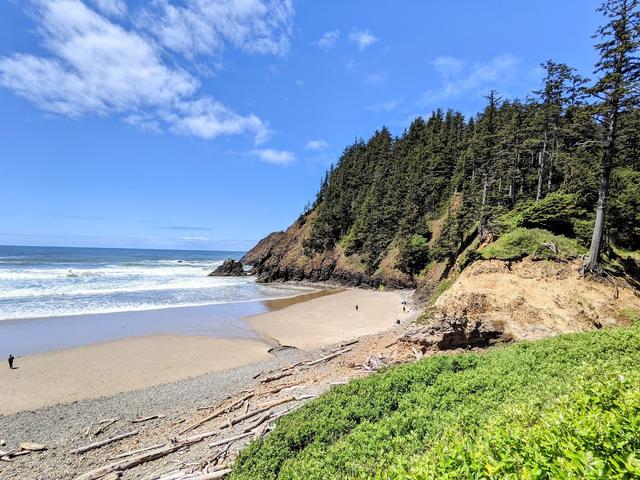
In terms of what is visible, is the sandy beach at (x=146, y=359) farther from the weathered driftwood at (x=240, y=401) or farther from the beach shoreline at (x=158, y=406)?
the weathered driftwood at (x=240, y=401)

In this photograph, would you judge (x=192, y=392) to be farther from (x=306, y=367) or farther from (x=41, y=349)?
(x=41, y=349)

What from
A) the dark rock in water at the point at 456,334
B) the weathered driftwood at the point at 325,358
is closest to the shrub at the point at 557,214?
the dark rock in water at the point at 456,334

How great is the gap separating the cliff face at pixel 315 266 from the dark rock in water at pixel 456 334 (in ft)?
104

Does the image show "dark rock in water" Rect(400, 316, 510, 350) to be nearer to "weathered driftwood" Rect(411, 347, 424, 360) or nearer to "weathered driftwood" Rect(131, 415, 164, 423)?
"weathered driftwood" Rect(411, 347, 424, 360)

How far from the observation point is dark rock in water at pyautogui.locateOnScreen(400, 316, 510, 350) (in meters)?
13.1

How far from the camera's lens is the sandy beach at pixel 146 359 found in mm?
13852

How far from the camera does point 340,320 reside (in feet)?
88.5

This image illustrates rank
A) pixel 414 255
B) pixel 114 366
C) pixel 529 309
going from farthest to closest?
pixel 414 255 → pixel 114 366 → pixel 529 309

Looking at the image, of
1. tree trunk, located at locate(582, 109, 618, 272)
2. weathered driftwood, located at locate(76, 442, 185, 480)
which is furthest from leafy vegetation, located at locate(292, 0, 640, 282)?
weathered driftwood, located at locate(76, 442, 185, 480)

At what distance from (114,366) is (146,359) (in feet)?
4.94

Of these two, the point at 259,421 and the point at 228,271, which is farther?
the point at 228,271

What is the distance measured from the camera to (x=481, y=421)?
5.04m

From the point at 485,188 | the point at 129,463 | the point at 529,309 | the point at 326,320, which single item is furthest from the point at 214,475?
the point at 485,188

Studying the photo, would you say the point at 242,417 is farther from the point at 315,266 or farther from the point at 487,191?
the point at 315,266
